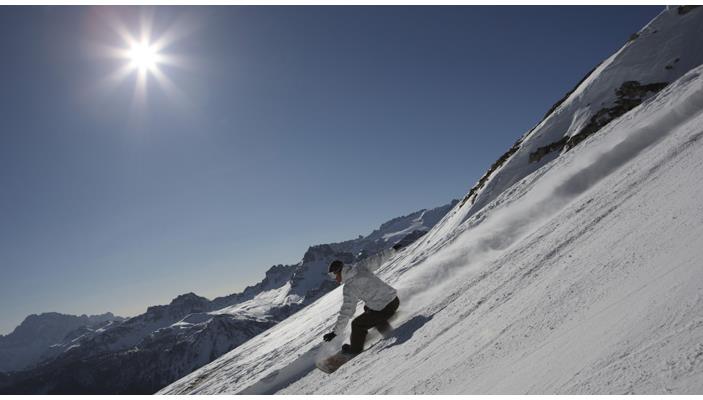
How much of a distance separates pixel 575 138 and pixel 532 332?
23782 millimetres

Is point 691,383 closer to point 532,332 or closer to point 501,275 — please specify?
point 532,332

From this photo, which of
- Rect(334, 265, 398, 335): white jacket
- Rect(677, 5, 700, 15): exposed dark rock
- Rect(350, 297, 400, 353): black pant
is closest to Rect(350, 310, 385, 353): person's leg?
Rect(350, 297, 400, 353): black pant

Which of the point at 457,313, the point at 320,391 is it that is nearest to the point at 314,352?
the point at 320,391

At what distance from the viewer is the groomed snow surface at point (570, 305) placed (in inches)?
146

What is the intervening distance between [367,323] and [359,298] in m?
0.56

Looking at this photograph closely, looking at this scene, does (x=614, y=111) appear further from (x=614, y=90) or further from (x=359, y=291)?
(x=359, y=291)

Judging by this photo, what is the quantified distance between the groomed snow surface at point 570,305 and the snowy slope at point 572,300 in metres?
0.02

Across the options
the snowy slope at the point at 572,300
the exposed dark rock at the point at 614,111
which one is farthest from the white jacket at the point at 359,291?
the exposed dark rock at the point at 614,111

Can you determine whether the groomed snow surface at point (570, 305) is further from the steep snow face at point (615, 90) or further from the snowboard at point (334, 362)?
the steep snow face at point (615, 90)

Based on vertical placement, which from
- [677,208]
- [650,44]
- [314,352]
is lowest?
[677,208]

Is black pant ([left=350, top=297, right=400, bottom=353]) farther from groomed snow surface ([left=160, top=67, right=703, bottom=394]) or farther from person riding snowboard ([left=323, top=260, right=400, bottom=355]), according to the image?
groomed snow surface ([left=160, top=67, right=703, bottom=394])

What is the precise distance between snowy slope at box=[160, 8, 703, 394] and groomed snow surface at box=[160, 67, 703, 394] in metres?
0.02
